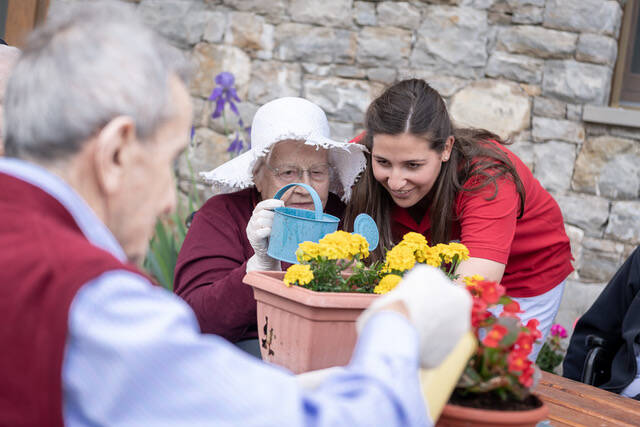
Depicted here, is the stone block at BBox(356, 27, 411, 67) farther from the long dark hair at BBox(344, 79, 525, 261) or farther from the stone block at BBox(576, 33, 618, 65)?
the long dark hair at BBox(344, 79, 525, 261)

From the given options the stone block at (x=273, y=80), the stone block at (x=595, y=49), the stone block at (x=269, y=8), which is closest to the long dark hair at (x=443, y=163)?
the stone block at (x=595, y=49)

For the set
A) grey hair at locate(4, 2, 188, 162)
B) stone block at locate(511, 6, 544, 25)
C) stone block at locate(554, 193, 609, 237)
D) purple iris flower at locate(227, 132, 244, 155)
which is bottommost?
A: stone block at locate(554, 193, 609, 237)

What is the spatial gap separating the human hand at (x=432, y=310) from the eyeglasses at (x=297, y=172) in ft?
4.30

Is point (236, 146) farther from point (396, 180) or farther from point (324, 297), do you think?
point (324, 297)

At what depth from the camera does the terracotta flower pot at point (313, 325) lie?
134cm

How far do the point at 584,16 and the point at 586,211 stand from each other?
1.09m

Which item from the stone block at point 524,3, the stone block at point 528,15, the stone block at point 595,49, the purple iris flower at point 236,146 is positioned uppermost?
the stone block at point 524,3

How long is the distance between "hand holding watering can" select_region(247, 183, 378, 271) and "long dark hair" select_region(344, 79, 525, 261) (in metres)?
0.49

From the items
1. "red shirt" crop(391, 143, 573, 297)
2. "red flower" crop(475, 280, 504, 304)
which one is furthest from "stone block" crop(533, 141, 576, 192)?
"red flower" crop(475, 280, 504, 304)

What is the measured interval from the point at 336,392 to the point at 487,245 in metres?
1.41

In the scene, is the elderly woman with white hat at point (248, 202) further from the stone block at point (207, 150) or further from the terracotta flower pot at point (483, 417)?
the stone block at point (207, 150)

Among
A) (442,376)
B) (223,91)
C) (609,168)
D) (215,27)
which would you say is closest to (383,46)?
(223,91)

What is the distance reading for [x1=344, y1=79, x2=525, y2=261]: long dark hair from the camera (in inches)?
90.6

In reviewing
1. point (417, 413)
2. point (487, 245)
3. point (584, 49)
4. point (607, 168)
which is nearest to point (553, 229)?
point (487, 245)
